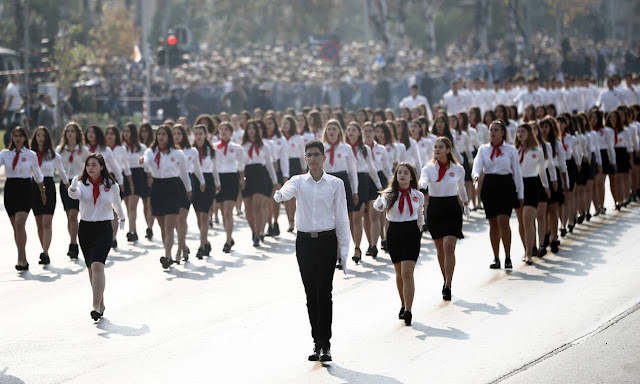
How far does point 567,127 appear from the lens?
68.1 ft

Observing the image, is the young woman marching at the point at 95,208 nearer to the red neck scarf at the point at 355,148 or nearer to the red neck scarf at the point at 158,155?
the red neck scarf at the point at 158,155

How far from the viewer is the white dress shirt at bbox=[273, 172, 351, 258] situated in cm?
1162

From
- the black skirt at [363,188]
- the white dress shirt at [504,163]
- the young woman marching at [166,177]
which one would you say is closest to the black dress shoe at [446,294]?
the white dress shirt at [504,163]

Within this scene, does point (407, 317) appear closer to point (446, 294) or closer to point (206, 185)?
point (446, 294)

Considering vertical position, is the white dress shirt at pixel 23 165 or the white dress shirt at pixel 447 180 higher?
the white dress shirt at pixel 23 165

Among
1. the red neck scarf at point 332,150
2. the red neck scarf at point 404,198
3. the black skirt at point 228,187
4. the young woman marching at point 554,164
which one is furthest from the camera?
the black skirt at point 228,187

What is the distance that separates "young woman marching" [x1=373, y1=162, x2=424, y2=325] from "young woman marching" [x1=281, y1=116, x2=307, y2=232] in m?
8.66

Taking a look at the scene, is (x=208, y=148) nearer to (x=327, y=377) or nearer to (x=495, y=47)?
(x=327, y=377)

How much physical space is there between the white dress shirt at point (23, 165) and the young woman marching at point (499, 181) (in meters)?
5.79

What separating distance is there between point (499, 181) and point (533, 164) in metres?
1.03

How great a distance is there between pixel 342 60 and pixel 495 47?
1388cm

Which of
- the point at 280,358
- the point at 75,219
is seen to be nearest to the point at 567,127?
the point at 75,219

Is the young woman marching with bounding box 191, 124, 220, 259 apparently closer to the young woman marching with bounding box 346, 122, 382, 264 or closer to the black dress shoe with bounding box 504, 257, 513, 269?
the young woman marching with bounding box 346, 122, 382, 264

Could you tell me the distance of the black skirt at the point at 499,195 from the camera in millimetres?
17016
